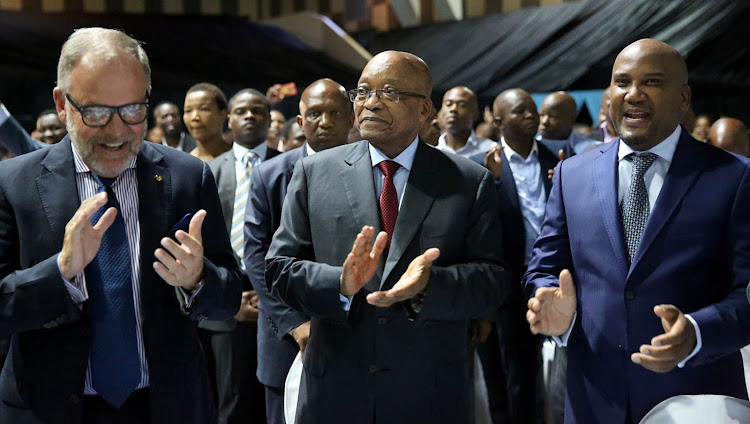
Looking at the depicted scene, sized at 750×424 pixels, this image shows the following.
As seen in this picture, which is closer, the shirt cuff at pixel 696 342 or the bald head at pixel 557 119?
the shirt cuff at pixel 696 342

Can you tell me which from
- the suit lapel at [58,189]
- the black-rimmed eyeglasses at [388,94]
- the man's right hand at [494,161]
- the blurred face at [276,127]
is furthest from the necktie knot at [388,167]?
the blurred face at [276,127]

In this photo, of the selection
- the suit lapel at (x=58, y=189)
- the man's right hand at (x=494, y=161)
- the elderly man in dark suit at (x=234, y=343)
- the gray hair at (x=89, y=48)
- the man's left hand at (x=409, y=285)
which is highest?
the gray hair at (x=89, y=48)

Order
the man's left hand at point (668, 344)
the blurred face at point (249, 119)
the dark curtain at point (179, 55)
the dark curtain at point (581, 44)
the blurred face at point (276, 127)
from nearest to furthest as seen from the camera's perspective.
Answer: the man's left hand at point (668, 344)
the blurred face at point (249, 119)
the blurred face at point (276, 127)
the dark curtain at point (581, 44)
the dark curtain at point (179, 55)

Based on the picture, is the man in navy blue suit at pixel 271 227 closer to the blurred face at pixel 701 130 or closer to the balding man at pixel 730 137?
the balding man at pixel 730 137

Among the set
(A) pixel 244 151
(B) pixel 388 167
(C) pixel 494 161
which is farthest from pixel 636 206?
(A) pixel 244 151

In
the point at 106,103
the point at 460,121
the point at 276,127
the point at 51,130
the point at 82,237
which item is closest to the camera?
the point at 82,237

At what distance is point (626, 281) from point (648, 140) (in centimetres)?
46

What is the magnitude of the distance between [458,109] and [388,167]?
3490 mm

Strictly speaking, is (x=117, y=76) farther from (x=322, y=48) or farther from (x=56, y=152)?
(x=322, y=48)

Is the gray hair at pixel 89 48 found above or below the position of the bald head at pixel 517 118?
above

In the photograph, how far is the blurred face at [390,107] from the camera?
2715 millimetres

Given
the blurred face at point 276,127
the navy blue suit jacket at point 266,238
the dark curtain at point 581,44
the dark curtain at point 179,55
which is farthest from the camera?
the dark curtain at point 179,55

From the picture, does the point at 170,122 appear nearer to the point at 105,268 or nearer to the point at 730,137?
the point at 730,137

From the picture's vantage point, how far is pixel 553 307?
2.51 m
